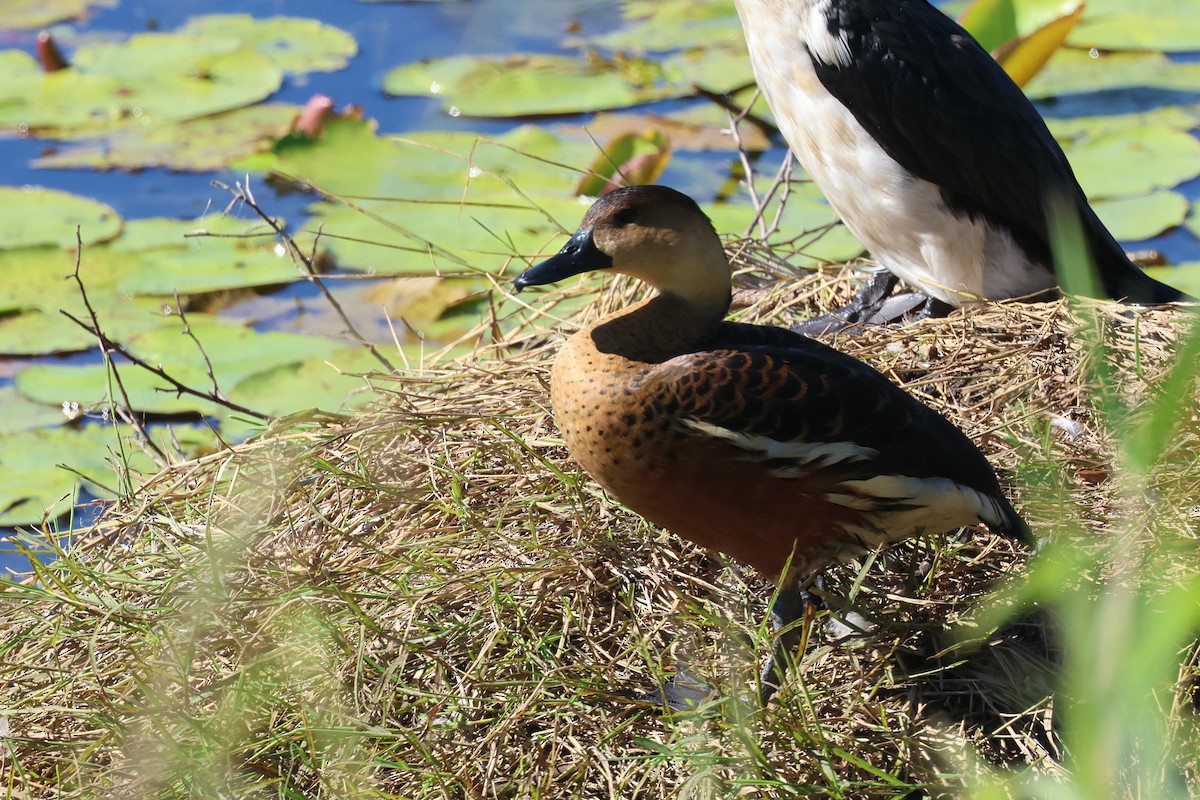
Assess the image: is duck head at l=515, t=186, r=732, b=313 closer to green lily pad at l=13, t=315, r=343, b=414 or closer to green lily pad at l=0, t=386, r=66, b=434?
green lily pad at l=13, t=315, r=343, b=414

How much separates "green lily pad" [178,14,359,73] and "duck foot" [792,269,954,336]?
2604mm

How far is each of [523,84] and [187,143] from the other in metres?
1.26

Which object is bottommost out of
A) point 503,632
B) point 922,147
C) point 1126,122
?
point 503,632

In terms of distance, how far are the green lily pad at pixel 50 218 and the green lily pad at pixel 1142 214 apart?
316 centimetres

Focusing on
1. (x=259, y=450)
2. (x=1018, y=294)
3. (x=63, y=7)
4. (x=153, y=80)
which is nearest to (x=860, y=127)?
(x=1018, y=294)

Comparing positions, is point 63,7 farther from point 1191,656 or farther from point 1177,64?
point 1191,656

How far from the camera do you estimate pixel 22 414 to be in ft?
10.5

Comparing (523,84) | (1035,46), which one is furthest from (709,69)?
(1035,46)

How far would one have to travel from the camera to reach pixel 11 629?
212cm

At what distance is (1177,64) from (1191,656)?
3.59 metres

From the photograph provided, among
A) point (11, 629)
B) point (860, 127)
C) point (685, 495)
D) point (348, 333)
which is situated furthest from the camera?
point (348, 333)

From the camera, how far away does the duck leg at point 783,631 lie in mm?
1780

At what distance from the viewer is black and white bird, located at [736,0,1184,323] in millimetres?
2609

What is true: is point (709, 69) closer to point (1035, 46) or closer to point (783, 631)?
point (1035, 46)
